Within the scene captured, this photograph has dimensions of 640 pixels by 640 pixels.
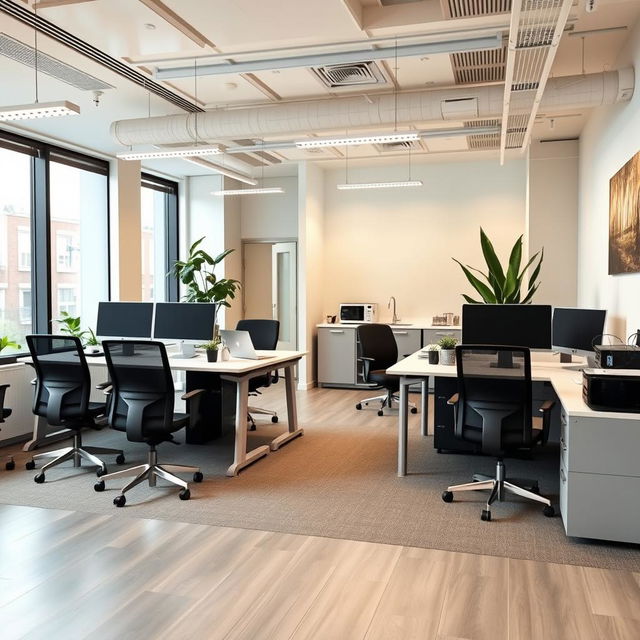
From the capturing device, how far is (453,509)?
4039 mm

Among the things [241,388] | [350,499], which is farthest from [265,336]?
[350,499]

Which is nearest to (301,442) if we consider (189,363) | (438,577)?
(189,363)

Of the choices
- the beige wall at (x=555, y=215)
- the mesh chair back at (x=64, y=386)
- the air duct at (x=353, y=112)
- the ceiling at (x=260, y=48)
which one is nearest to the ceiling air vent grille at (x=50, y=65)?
the ceiling at (x=260, y=48)

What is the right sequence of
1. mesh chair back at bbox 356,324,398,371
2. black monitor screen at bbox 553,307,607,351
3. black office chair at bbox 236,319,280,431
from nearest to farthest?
black monitor screen at bbox 553,307,607,351 < black office chair at bbox 236,319,280,431 < mesh chair back at bbox 356,324,398,371

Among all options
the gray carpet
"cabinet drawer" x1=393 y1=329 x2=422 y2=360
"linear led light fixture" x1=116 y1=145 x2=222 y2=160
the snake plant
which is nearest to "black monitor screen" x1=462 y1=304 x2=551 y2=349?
the gray carpet

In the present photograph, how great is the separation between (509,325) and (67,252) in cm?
512

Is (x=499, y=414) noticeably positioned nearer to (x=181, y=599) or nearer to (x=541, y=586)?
(x=541, y=586)

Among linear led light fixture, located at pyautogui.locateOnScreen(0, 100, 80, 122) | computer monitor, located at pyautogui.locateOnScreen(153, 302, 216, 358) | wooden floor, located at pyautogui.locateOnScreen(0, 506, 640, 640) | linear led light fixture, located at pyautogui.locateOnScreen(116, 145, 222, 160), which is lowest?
wooden floor, located at pyautogui.locateOnScreen(0, 506, 640, 640)

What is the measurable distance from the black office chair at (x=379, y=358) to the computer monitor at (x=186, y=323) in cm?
196

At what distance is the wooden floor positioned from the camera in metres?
2.60

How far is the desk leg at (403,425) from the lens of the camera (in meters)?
4.65

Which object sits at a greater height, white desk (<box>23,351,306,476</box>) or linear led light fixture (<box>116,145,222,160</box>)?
linear led light fixture (<box>116,145,222,160</box>)

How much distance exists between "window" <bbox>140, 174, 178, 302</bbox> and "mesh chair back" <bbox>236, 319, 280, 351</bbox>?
112 inches

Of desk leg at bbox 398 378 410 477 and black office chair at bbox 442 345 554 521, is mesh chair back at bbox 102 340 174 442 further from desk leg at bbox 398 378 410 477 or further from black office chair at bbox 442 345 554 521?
black office chair at bbox 442 345 554 521
